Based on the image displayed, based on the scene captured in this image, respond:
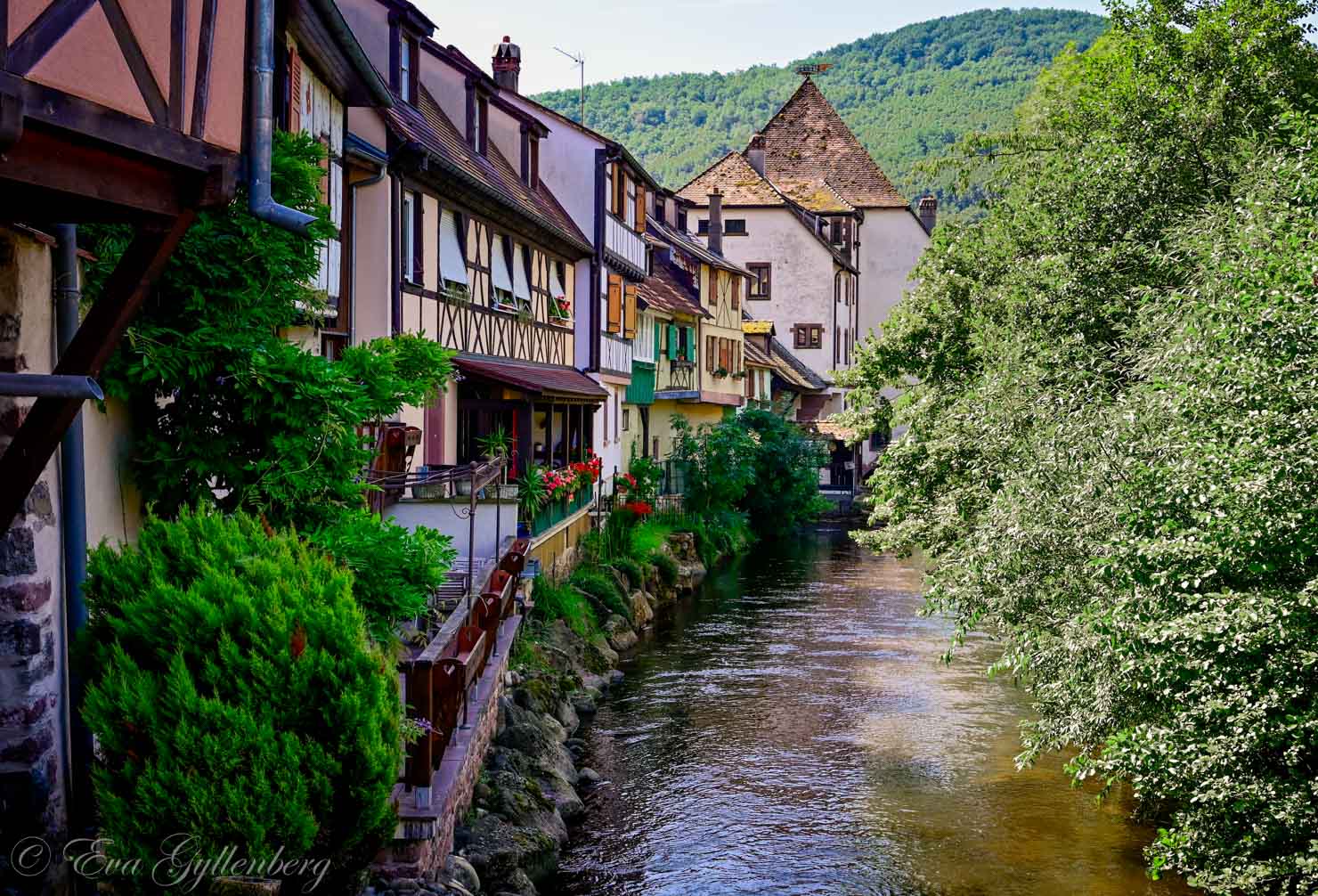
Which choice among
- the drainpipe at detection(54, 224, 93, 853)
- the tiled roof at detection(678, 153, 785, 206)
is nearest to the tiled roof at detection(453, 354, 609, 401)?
the drainpipe at detection(54, 224, 93, 853)

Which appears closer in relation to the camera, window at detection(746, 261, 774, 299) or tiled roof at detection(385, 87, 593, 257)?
tiled roof at detection(385, 87, 593, 257)

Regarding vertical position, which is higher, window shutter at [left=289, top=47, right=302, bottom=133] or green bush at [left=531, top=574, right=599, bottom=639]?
window shutter at [left=289, top=47, right=302, bottom=133]

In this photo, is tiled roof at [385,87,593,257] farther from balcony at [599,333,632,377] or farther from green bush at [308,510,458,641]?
green bush at [308,510,458,641]

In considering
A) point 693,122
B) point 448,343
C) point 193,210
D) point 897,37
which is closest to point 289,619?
point 193,210

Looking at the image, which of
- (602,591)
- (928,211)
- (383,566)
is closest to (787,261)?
(928,211)

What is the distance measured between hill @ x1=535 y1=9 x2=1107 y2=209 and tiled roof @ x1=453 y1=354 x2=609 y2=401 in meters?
88.4

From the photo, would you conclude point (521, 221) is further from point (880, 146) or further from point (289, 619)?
point (880, 146)

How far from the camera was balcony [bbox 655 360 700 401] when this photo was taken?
38250 mm

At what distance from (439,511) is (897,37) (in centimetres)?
13635

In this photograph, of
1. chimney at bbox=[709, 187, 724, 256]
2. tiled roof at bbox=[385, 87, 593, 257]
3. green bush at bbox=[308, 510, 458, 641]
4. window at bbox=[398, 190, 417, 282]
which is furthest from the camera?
chimney at bbox=[709, 187, 724, 256]

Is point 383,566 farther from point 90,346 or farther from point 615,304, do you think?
point 615,304

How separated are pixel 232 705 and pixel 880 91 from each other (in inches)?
5317

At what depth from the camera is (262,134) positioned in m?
6.57

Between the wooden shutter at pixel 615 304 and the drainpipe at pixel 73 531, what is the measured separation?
22.4 meters
